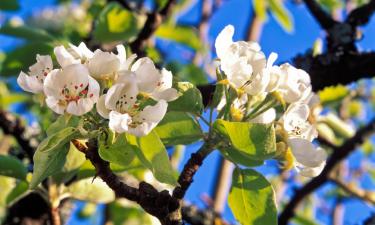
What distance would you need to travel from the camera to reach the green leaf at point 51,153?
111cm

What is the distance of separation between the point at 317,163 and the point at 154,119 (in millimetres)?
339

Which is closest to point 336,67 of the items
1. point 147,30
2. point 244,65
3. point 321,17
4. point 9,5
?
point 321,17

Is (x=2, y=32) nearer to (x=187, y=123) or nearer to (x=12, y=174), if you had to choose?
(x=12, y=174)

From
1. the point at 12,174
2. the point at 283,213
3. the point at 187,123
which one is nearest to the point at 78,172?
the point at 12,174

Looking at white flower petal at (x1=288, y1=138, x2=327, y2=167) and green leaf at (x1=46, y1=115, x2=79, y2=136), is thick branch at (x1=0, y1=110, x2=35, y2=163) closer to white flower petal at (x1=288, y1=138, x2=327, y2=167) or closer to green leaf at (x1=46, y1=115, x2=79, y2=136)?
green leaf at (x1=46, y1=115, x2=79, y2=136)

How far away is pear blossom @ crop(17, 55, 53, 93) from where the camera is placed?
118 centimetres

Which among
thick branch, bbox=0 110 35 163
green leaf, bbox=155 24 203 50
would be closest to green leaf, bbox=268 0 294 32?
green leaf, bbox=155 24 203 50

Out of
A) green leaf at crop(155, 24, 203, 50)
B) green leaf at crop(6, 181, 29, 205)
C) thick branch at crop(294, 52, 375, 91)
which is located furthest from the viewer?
green leaf at crop(155, 24, 203, 50)

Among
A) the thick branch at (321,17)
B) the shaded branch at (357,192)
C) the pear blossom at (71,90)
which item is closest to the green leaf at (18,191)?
the pear blossom at (71,90)

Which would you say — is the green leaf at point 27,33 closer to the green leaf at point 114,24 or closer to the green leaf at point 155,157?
the green leaf at point 114,24

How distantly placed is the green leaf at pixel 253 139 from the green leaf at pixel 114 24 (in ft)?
3.75

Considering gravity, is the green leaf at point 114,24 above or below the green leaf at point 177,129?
below

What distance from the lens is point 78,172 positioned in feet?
5.38

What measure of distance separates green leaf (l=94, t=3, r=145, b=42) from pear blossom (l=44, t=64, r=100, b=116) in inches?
42.5
